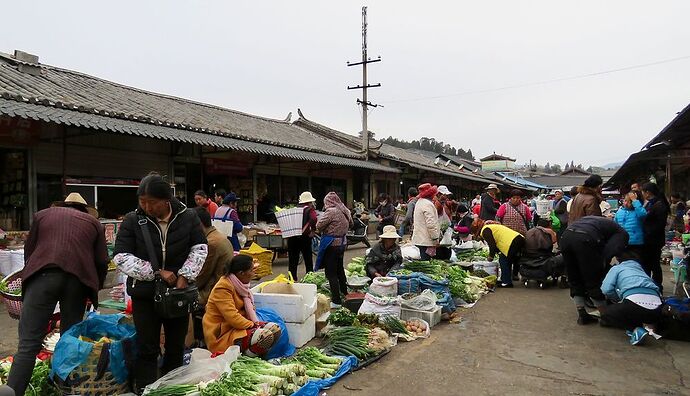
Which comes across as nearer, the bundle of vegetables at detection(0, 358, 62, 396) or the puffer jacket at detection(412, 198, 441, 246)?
the bundle of vegetables at detection(0, 358, 62, 396)

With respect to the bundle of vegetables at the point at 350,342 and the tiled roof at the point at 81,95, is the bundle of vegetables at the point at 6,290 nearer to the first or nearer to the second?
the bundle of vegetables at the point at 350,342

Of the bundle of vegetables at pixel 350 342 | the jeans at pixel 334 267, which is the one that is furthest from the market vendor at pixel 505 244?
the bundle of vegetables at pixel 350 342

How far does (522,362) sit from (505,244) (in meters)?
3.50

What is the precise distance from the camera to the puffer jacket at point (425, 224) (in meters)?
7.38

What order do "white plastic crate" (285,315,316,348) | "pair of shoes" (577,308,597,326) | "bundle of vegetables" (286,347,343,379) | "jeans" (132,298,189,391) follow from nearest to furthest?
"jeans" (132,298,189,391) → "bundle of vegetables" (286,347,343,379) → "white plastic crate" (285,315,316,348) → "pair of shoes" (577,308,597,326)

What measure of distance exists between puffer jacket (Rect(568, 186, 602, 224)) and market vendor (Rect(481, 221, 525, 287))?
3.68 feet

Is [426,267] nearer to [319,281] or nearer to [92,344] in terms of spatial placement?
[319,281]

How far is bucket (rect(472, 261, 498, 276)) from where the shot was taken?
8477mm

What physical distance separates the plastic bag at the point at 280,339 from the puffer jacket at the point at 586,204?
442 cm

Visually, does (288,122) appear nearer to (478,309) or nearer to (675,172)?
(675,172)

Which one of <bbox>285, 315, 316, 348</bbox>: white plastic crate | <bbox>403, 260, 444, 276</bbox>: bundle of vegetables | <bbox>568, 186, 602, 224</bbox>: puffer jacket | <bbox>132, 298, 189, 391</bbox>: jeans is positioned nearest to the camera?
<bbox>132, 298, 189, 391</bbox>: jeans

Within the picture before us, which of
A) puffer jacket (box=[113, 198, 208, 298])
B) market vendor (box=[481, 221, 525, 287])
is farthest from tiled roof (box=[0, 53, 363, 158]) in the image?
market vendor (box=[481, 221, 525, 287])

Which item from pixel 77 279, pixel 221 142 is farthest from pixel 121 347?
pixel 221 142

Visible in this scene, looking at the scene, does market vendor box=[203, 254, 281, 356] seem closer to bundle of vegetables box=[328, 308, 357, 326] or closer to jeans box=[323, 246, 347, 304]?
bundle of vegetables box=[328, 308, 357, 326]
